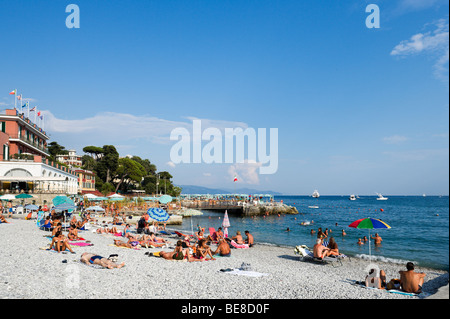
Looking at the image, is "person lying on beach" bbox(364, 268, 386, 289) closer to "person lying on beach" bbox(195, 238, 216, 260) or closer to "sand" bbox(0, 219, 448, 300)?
"sand" bbox(0, 219, 448, 300)

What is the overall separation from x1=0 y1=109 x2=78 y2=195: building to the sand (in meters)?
25.6

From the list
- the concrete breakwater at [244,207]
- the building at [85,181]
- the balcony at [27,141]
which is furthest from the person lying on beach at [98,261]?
the building at [85,181]

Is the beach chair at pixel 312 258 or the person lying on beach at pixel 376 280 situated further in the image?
the beach chair at pixel 312 258

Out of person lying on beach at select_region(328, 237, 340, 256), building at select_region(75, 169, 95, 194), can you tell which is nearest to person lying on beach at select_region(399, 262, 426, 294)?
person lying on beach at select_region(328, 237, 340, 256)

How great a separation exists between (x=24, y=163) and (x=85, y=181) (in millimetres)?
Answer: 26166

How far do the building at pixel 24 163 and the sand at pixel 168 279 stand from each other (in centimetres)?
2556

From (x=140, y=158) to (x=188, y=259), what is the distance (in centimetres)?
10819

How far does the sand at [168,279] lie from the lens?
7.42 metres

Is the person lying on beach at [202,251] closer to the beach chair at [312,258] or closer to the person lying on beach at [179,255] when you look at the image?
the person lying on beach at [179,255]

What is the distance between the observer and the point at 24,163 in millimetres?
36062
